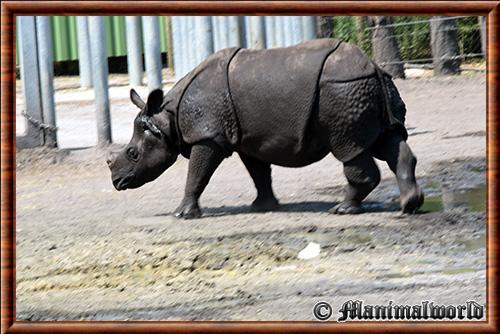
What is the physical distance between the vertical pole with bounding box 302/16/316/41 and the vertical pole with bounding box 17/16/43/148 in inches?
103

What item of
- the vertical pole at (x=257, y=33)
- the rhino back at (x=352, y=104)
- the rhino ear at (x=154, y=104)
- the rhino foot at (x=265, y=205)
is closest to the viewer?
the rhino back at (x=352, y=104)

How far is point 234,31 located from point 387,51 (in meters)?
1.64

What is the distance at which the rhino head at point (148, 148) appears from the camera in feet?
33.1

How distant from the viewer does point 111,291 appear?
8.46 metres

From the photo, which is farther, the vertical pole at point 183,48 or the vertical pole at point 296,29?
the vertical pole at point 183,48

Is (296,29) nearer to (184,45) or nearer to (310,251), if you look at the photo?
(184,45)

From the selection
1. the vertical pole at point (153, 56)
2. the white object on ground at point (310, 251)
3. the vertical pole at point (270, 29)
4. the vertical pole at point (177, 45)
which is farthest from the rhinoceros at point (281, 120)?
the vertical pole at point (270, 29)

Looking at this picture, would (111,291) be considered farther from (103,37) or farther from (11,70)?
(103,37)

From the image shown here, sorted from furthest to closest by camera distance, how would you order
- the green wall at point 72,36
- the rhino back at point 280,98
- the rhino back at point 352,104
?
the green wall at point 72,36, the rhino back at point 280,98, the rhino back at point 352,104

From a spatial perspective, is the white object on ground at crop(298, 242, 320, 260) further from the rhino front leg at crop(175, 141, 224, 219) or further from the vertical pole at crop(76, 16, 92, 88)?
the vertical pole at crop(76, 16, 92, 88)

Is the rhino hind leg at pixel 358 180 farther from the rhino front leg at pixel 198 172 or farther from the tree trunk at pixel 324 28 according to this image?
the tree trunk at pixel 324 28

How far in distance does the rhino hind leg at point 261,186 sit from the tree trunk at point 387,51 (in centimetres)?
283

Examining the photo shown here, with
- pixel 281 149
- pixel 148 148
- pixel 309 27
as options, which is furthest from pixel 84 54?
pixel 281 149

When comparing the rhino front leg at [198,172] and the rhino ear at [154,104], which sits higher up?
the rhino ear at [154,104]
